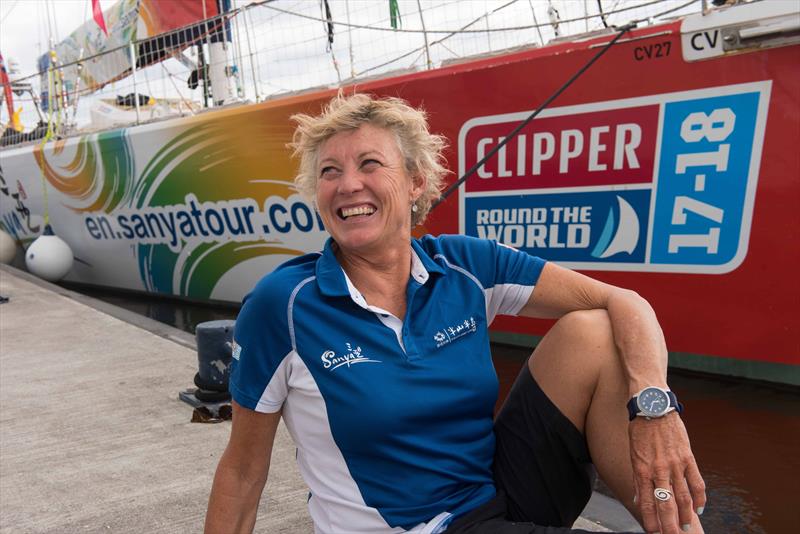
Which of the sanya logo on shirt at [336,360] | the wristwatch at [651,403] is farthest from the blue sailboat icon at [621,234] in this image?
the sanya logo on shirt at [336,360]

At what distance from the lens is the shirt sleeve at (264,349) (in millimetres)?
1286

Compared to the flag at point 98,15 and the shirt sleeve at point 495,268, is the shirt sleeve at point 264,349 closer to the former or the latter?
the shirt sleeve at point 495,268

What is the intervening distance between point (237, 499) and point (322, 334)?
1.32ft

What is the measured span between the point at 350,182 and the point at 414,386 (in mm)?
438

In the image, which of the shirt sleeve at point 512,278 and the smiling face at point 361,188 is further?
the shirt sleeve at point 512,278

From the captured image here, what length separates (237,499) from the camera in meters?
1.38

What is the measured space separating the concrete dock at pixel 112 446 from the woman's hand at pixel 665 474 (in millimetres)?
941

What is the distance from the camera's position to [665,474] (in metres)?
1.24

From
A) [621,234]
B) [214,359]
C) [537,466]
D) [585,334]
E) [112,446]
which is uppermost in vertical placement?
[585,334]

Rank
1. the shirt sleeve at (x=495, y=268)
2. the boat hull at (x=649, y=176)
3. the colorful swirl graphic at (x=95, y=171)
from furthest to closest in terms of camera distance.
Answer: the colorful swirl graphic at (x=95, y=171), the boat hull at (x=649, y=176), the shirt sleeve at (x=495, y=268)

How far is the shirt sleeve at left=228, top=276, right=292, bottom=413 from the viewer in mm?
1286

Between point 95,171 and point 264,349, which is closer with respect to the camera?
point 264,349

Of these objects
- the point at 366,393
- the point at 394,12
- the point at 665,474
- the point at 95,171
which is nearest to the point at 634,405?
the point at 665,474

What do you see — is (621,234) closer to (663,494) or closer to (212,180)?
(663,494)
